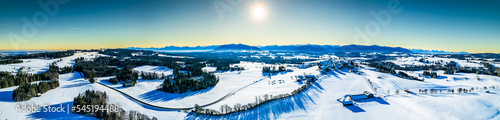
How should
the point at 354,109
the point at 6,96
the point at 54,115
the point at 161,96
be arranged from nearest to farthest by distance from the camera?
the point at 54,115 < the point at 354,109 < the point at 6,96 < the point at 161,96

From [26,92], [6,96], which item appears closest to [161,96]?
[26,92]

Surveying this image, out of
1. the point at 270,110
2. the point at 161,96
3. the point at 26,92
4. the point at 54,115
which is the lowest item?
the point at 161,96

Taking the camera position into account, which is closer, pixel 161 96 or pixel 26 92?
pixel 26 92

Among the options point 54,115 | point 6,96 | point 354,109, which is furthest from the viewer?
point 6,96

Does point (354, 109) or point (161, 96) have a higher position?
point (354, 109)

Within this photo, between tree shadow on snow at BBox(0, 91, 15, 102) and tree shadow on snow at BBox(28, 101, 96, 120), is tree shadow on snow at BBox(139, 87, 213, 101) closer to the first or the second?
tree shadow on snow at BBox(28, 101, 96, 120)

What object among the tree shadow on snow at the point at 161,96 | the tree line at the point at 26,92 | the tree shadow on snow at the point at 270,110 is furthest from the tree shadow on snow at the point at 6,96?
the tree shadow on snow at the point at 270,110

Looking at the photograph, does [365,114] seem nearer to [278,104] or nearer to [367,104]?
[367,104]

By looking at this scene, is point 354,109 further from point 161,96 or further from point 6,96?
point 6,96
